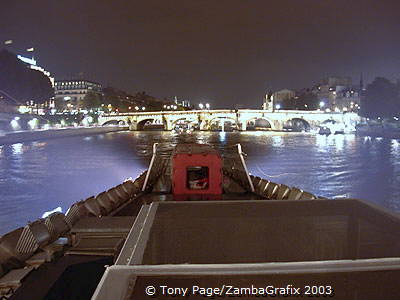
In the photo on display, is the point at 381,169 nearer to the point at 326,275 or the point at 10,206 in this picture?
the point at 10,206

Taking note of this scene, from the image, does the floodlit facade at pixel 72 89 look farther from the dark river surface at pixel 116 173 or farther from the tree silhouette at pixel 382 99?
the dark river surface at pixel 116 173

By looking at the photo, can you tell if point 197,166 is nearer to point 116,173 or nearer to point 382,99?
point 116,173

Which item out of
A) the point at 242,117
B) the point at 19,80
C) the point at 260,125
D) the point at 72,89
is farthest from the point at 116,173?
the point at 260,125

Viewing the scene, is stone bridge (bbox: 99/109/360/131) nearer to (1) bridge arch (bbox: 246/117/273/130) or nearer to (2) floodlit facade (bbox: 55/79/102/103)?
(1) bridge arch (bbox: 246/117/273/130)

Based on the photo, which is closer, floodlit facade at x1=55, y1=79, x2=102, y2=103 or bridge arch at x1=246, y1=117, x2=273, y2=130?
bridge arch at x1=246, y1=117, x2=273, y2=130

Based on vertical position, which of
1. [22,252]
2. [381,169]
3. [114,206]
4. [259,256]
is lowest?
[381,169]

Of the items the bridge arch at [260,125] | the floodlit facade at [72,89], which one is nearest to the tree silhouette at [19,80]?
the bridge arch at [260,125]

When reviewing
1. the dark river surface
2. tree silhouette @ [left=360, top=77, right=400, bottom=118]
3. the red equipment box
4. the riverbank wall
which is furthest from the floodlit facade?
the red equipment box

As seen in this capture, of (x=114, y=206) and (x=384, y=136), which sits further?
(x=384, y=136)

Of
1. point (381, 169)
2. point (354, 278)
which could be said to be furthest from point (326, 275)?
point (381, 169)

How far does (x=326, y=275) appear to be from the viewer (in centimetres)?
194

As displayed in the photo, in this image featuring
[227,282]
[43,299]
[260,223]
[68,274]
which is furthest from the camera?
[68,274]

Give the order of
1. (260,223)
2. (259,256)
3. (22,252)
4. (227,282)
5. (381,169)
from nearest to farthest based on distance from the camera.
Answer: (227,282) < (259,256) < (260,223) < (22,252) < (381,169)

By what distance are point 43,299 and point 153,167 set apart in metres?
13.5
